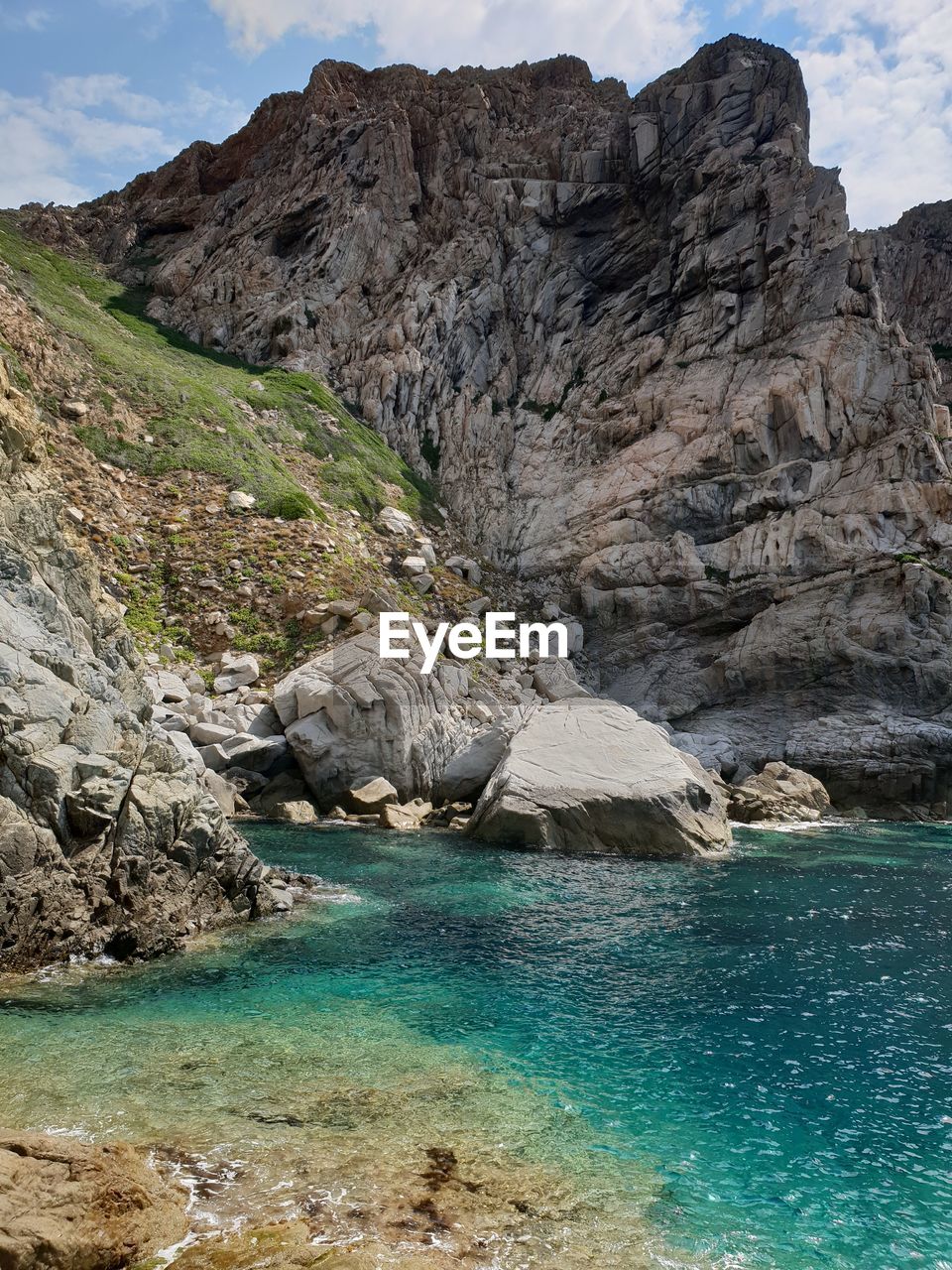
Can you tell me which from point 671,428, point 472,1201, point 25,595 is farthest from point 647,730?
point 671,428

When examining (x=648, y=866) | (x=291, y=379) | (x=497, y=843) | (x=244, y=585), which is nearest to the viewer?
(x=648, y=866)

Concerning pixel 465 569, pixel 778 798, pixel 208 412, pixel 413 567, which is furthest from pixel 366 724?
pixel 208 412

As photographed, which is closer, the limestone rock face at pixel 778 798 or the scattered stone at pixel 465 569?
the limestone rock face at pixel 778 798

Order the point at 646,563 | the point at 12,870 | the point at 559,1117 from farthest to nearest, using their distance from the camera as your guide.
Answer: the point at 646,563
the point at 12,870
the point at 559,1117

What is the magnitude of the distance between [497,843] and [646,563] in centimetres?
2802

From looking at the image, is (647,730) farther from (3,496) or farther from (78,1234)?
(78,1234)

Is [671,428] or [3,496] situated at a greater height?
[671,428]

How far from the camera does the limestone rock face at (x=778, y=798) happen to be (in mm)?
32000

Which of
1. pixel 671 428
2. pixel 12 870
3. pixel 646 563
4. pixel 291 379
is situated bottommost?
pixel 12 870

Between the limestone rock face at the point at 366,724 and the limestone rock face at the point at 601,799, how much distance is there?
3979mm

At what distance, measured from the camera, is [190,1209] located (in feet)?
20.6

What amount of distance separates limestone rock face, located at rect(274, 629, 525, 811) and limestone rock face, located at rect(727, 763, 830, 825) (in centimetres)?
994

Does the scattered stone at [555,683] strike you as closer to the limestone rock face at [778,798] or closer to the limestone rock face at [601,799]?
the limestone rock face at [778,798]

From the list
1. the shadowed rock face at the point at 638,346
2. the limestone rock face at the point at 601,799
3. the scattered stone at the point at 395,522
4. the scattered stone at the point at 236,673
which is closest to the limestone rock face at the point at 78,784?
the limestone rock face at the point at 601,799
